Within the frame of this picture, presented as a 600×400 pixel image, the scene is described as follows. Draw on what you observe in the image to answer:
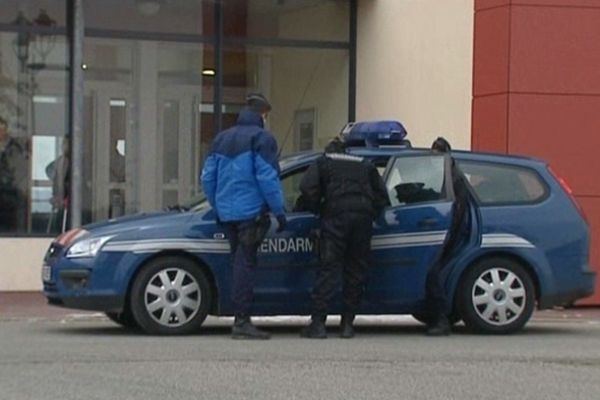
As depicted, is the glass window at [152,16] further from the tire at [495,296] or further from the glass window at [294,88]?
the tire at [495,296]

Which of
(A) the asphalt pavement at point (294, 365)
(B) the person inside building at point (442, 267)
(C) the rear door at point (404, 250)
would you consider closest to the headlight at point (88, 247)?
(A) the asphalt pavement at point (294, 365)

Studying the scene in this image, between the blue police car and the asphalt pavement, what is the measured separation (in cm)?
28

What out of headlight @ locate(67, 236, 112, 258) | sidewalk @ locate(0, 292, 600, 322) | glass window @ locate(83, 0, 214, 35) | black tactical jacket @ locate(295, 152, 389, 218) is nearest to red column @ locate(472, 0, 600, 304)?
sidewalk @ locate(0, 292, 600, 322)

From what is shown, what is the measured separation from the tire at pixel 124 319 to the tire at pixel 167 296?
45 cm

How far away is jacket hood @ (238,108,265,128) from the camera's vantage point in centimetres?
1164

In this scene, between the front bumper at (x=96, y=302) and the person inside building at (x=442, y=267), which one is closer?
the front bumper at (x=96, y=302)

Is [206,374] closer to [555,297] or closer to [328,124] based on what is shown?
[555,297]

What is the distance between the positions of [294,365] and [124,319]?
2749 millimetres

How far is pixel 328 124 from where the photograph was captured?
19.0 m

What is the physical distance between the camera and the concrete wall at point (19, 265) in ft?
55.7

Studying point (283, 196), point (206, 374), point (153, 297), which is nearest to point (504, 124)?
point (283, 196)

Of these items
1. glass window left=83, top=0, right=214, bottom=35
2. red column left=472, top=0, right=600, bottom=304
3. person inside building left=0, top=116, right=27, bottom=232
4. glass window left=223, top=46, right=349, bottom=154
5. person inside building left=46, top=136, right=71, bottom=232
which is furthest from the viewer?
glass window left=223, top=46, right=349, bottom=154

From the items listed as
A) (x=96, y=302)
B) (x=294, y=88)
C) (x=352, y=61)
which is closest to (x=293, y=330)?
A: (x=96, y=302)

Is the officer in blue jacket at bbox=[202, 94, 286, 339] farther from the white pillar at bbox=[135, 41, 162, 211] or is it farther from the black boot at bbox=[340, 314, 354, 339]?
the white pillar at bbox=[135, 41, 162, 211]
